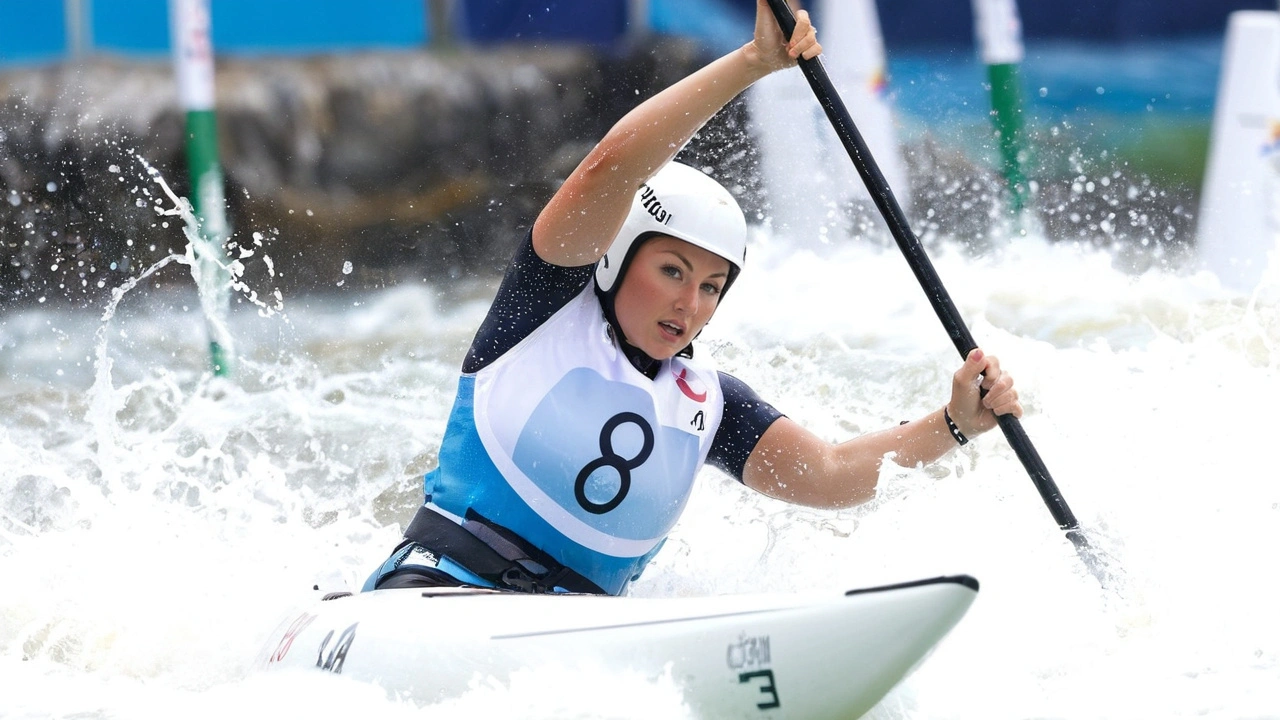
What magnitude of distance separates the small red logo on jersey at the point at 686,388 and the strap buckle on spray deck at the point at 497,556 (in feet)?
1.46

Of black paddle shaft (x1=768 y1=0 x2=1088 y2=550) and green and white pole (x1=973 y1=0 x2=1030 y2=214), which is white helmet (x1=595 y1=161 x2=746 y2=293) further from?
green and white pole (x1=973 y1=0 x2=1030 y2=214)

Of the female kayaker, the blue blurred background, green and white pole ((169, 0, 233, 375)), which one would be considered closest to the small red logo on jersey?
the female kayaker

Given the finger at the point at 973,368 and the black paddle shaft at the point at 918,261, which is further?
the black paddle shaft at the point at 918,261

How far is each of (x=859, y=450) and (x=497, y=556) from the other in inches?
35.0

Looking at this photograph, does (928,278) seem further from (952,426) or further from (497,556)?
(497,556)

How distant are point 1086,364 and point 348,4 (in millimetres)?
5788

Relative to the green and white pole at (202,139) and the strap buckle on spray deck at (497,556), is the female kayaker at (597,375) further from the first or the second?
the green and white pole at (202,139)

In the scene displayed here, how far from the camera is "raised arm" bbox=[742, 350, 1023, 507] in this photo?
2.92 meters

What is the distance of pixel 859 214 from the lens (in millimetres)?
8047

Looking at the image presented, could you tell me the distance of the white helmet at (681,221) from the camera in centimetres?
274

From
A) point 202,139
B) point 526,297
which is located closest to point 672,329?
point 526,297

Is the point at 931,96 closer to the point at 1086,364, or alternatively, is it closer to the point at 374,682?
the point at 1086,364

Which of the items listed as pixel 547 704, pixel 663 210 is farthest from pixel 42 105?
pixel 547 704

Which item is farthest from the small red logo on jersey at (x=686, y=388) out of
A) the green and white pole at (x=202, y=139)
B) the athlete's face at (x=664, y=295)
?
the green and white pole at (x=202, y=139)
